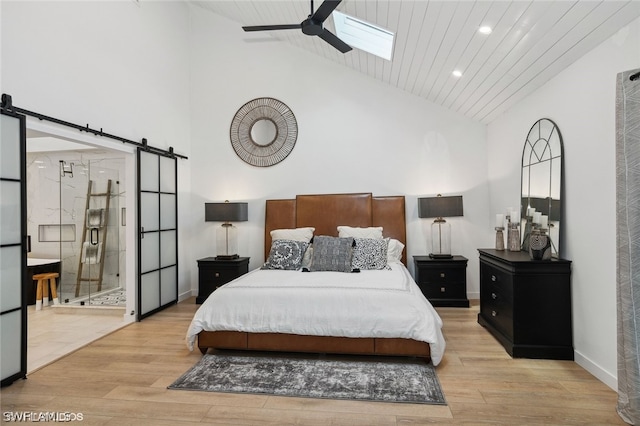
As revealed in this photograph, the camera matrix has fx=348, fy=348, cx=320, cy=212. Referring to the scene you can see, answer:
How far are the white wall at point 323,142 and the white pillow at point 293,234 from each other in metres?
0.65

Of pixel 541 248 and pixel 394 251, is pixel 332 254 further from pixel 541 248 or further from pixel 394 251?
pixel 541 248

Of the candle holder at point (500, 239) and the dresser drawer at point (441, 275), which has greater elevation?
the candle holder at point (500, 239)

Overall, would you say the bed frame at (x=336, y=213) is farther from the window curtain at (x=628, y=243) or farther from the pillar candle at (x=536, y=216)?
the window curtain at (x=628, y=243)

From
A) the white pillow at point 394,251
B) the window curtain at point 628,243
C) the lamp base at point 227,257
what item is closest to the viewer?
the window curtain at point 628,243

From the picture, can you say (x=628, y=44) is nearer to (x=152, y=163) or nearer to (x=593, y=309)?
(x=593, y=309)

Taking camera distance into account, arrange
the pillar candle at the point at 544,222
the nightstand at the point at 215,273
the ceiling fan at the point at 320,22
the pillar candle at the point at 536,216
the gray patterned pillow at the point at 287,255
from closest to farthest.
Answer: the ceiling fan at the point at 320,22 → the pillar candle at the point at 544,222 → the pillar candle at the point at 536,216 → the gray patterned pillow at the point at 287,255 → the nightstand at the point at 215,273

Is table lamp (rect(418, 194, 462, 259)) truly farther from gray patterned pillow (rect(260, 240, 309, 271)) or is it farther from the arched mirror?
gray patterned pillow (rect(260, 240, 309, 271))

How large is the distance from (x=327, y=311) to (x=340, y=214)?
2.26m

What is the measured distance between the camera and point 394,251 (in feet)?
15.1

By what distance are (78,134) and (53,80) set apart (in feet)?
1.69

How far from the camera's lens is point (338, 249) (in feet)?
13.4

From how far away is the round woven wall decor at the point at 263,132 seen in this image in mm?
5312

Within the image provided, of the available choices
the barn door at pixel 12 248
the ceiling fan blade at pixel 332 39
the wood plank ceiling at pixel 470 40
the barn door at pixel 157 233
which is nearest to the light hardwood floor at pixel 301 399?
the barn door at pixel 12 248

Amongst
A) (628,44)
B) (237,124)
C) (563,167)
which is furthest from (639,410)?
(237,124)
